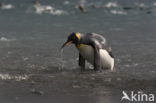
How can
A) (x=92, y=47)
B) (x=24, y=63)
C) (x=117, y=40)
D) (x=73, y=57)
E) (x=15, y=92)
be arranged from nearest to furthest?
1. (x=15, y=92)
2. (x=92, y=47)
3. (x=24, y=63)
4. (x=73, y=57)
5. (x=117, y=40)

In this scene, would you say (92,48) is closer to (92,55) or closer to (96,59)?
(92,55)

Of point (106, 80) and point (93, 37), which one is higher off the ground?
point (93, 37)

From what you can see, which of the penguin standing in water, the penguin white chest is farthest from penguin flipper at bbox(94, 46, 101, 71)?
the penguin white chest

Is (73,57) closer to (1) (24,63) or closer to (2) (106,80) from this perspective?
(1) (24,63)

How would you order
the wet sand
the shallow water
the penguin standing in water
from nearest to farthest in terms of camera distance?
the wet sand → the shallow water → the penguin standing in water

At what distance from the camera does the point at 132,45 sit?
1280 cm

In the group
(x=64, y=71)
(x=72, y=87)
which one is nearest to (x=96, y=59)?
(x=64, y=71)

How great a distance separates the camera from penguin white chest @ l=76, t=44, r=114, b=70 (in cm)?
914

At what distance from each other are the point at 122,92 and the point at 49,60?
366 cm

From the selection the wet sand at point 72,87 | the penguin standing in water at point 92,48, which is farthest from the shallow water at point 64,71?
the penguin standing in water at point 92,48

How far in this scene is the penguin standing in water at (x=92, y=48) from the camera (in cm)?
906

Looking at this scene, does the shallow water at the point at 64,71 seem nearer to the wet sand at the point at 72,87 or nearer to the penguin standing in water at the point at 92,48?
the wet sand at the point at 72,87

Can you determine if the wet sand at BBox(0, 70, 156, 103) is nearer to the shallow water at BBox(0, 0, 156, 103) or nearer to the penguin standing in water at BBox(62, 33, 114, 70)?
the shallow water at BBox(0, 0, 156, 103)

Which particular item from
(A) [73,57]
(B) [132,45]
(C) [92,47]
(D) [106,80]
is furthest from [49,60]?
(B) [132,45]
